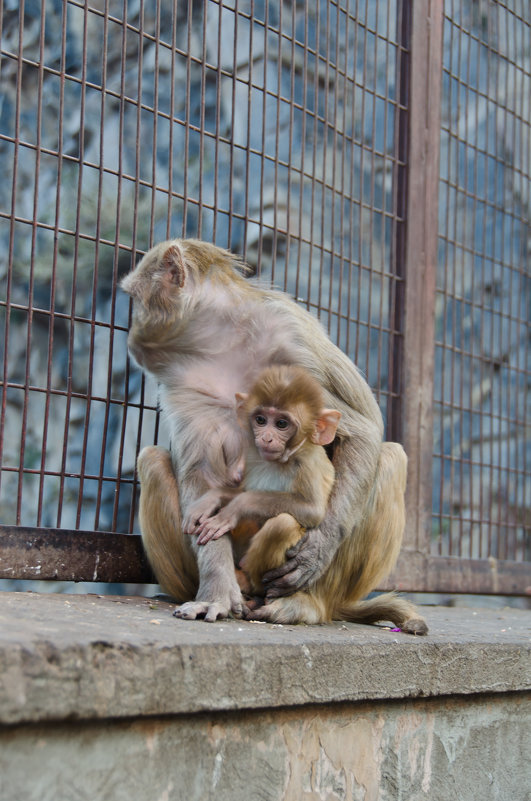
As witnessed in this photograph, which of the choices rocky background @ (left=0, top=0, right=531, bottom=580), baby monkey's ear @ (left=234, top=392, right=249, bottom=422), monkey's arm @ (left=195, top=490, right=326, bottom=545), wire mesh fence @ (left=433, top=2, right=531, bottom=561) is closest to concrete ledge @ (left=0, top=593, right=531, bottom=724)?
monkey's arm @ (left=195, top=490, right=326, bottom=545)

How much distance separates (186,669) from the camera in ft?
8.48

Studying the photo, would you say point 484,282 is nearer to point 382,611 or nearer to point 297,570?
point 382,611

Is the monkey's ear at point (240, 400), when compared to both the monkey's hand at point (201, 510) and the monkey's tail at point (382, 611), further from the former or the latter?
the monkey's tail at point (382, 611)

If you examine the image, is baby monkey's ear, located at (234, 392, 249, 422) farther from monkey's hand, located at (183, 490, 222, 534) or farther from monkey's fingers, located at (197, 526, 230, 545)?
monkey's fingers, located at (197, 526, 230, 545)

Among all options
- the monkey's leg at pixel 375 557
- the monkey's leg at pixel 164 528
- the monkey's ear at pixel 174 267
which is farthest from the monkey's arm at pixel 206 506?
the monkey's ear at pixel 174 267

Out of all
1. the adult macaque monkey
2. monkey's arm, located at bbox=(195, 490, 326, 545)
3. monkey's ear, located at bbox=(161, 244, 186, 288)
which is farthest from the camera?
monkey's ear, located at bbox=(161, 244, 186, 288)

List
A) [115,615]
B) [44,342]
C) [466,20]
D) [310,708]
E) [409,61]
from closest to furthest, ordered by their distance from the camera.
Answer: [310,708] < [115,615] < [44,342] < [409,61] < [466,20]

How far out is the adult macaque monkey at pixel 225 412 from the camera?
3945mm

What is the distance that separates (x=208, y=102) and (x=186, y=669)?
3644 mm

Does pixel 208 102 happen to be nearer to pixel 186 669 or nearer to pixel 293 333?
pixel 293 333

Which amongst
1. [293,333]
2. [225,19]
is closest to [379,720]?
[293,333]

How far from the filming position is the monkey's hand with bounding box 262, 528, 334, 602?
3729 mm

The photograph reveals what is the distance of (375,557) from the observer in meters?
4.14

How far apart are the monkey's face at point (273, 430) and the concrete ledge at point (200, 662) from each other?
62cm
